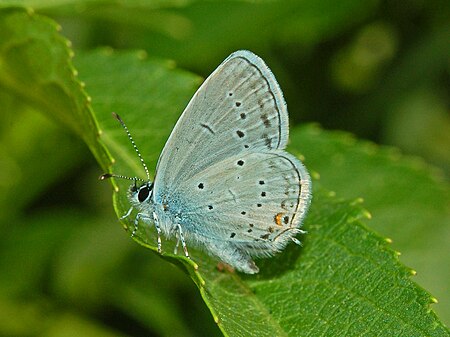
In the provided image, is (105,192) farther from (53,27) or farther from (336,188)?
(53,27)

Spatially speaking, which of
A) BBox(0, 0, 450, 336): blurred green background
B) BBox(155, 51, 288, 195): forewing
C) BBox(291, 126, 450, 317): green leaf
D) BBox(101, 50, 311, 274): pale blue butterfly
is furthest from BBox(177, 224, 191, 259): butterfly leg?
BBox(291, 126, 450, 317): green leaf

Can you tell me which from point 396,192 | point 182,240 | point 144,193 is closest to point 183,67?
point 396,192

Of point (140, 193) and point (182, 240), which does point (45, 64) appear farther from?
point (182, 240)

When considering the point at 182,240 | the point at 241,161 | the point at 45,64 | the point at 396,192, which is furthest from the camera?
the point at 396,192

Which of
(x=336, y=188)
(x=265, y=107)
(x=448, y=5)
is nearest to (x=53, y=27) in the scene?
(x=265, y=107)

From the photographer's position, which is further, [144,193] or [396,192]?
[396,192]

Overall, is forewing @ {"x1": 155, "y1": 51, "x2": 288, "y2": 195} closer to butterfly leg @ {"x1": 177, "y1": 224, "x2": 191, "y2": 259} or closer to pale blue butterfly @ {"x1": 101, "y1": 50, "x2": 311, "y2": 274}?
pale blue butterfly @ {"x1": 101, "y1": 50, "x2": 311, "y2": 274}

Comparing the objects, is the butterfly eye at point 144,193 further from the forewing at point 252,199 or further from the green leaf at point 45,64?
the green leaf at point 45,64
